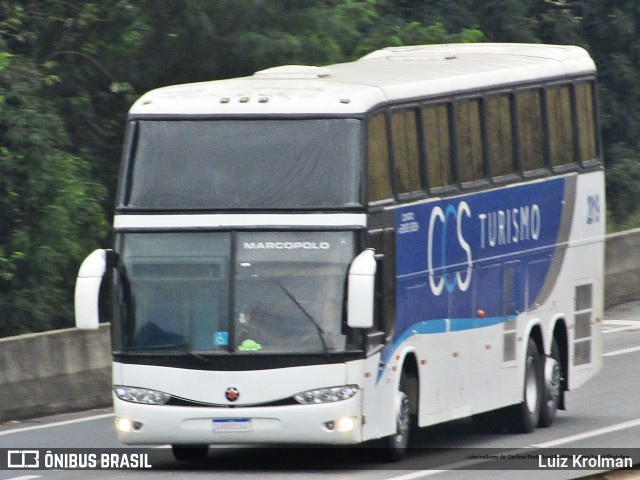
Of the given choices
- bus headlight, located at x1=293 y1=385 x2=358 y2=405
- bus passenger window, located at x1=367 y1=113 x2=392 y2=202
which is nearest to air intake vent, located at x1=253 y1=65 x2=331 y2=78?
bus passenger window, located at x1=367 y1=113 x2=392 y2=202

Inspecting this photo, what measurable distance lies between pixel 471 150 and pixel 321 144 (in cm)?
284

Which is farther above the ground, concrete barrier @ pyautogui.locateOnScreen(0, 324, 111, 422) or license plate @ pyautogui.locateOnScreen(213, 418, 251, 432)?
license plate @ pyautogui.locateOnScreen(213, 418, 251, 432)

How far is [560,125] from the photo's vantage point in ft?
63.9

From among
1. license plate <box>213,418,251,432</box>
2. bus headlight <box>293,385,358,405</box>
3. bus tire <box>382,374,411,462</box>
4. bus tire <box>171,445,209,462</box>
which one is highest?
bus headlight <box>293,385,358,405</box>

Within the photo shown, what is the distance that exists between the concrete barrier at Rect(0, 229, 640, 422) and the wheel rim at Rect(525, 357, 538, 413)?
5.05 metres

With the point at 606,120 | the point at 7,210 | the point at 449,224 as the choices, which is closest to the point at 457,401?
the point at 449,224

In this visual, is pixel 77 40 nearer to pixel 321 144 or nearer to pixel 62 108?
pixel 62 108

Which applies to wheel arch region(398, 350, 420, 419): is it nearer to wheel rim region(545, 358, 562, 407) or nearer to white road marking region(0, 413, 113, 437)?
wheel rim region(545, 358, 562, 407)

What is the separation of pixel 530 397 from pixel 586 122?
3.43 m

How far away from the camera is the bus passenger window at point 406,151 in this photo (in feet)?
51.4

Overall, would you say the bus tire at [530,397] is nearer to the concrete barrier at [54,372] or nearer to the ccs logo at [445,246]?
the ccs logo at [445,246]

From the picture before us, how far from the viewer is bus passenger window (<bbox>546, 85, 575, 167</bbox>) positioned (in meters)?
19.2

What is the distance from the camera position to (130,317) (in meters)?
14.8

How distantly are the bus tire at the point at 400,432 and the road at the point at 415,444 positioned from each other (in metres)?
0.14
